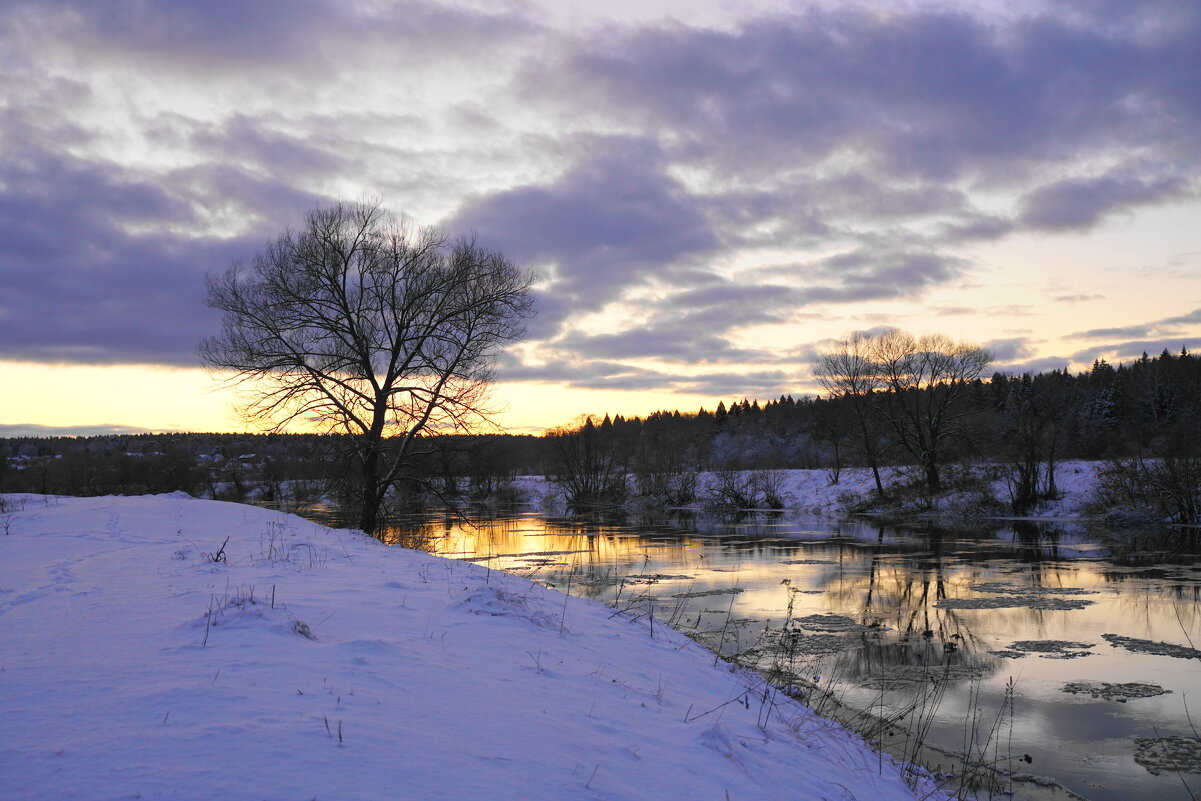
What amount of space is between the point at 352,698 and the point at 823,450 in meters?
83.0

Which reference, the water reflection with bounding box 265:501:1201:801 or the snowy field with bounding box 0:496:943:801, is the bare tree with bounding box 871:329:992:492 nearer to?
the water reflection with bounding box 265:501:1201:801

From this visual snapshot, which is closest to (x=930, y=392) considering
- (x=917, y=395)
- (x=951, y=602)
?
(x=917, y=395)

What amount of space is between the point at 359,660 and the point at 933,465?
133 ft

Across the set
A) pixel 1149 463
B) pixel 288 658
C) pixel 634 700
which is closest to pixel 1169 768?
pixel 634 700

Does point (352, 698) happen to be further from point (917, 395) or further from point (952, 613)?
point (917, 395)

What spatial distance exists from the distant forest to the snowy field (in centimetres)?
1224

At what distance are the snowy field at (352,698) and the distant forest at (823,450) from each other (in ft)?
40.2

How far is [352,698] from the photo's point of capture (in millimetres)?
4305

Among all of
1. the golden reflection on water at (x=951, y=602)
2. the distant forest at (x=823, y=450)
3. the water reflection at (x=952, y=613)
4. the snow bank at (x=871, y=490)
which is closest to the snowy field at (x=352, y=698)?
the water reflection at (x=952, y=613)

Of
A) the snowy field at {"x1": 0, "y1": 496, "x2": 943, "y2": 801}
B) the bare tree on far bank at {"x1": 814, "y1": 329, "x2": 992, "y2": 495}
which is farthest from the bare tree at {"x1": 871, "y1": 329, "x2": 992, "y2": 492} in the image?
the snowy field at {"x1": 0, "y1": 496, "x2": 943, "y2": 801}

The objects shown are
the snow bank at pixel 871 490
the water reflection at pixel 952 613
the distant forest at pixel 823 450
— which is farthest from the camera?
the snow bank at pixel 871 490

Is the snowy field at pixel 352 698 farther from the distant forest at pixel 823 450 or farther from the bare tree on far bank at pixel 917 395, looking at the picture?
the bare tree on far bank at pixel 917 395

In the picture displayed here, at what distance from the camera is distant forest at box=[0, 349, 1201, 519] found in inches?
A: 1069

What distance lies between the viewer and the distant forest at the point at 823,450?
27141 mm
